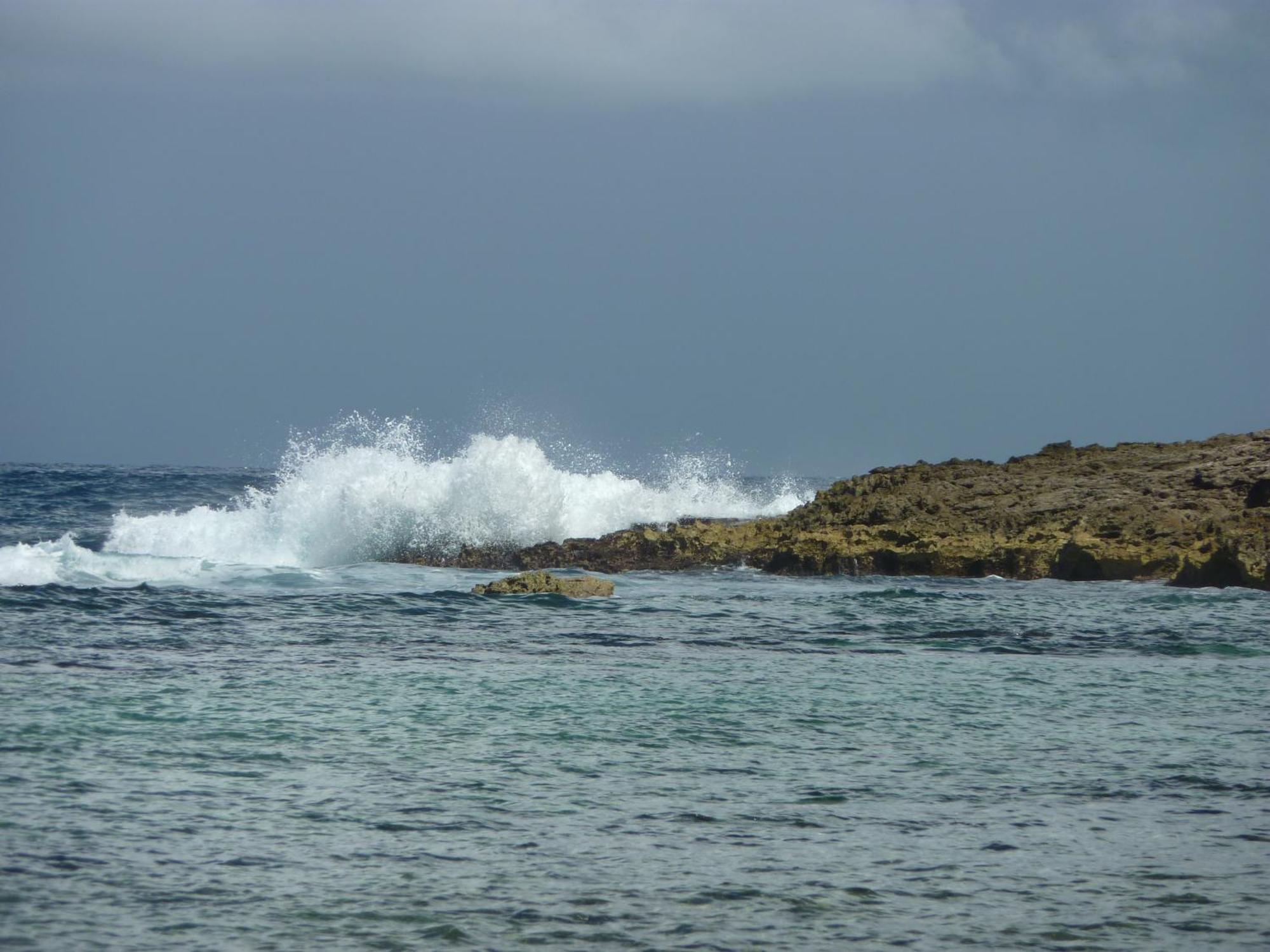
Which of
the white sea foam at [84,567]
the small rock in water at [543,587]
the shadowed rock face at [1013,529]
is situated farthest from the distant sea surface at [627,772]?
the shadowed rock face at [1013,529]

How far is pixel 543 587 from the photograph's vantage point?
15.0 metres

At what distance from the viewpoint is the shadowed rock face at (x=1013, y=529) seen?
16969mm

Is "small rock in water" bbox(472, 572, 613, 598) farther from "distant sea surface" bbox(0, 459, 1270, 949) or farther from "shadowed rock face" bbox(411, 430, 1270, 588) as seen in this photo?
"shadowed rock face" bbox(411, 430, 1270, 588)

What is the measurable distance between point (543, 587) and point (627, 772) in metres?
8.22

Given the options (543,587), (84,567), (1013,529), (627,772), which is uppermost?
(1013,529)

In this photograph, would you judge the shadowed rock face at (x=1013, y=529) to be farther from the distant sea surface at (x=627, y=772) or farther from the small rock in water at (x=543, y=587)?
the small rock in water at (x=543, y=587)

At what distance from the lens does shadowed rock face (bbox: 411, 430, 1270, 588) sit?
16969 mm

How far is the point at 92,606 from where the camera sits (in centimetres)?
1317

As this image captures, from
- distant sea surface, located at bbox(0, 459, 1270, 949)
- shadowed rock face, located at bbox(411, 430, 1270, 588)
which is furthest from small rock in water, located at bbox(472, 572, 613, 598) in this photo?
shadowed rock face, located at bbox(411, 430, 1270, 588)

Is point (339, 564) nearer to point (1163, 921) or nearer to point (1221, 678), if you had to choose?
point (1221, 678)

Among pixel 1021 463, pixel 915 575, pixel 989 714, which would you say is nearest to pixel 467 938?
pixel 989 714

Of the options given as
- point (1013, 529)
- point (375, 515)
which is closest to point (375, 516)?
point (375, 515)

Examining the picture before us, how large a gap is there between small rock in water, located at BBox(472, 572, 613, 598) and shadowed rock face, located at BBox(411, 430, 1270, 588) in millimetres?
4019

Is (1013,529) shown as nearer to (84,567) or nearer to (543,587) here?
(543,587)
